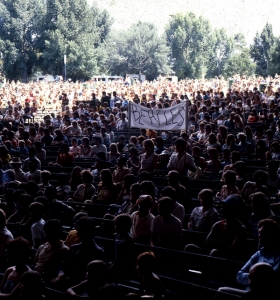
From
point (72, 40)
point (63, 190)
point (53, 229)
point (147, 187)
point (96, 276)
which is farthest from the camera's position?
point (72, 40)

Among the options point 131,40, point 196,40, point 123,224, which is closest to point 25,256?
point 123,224

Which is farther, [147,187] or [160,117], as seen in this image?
[160,117]

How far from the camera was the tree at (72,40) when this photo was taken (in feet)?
259

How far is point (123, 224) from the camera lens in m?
8.16

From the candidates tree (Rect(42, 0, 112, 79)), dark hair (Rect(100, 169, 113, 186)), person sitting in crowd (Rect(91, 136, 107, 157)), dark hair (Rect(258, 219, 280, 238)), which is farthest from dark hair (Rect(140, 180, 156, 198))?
tree (Rect(42, 0, 112, 79))

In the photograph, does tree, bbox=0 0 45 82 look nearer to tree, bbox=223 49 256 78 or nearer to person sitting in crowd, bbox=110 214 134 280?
tree, bbox=223 49 256 78

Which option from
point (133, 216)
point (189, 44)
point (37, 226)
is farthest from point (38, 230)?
point (189, 44)

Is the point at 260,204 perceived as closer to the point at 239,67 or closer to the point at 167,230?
the point at 167,230

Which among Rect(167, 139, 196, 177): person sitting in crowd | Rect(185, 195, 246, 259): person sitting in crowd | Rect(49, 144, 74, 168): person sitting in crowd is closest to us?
Rect(185, 195, 246, 259): person sitting in crowd

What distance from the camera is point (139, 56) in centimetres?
9125

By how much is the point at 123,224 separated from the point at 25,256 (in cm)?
130

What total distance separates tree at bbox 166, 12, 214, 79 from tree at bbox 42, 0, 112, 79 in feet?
52.1

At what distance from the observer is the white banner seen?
14844 mm

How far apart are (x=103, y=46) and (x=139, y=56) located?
5.67 metres
